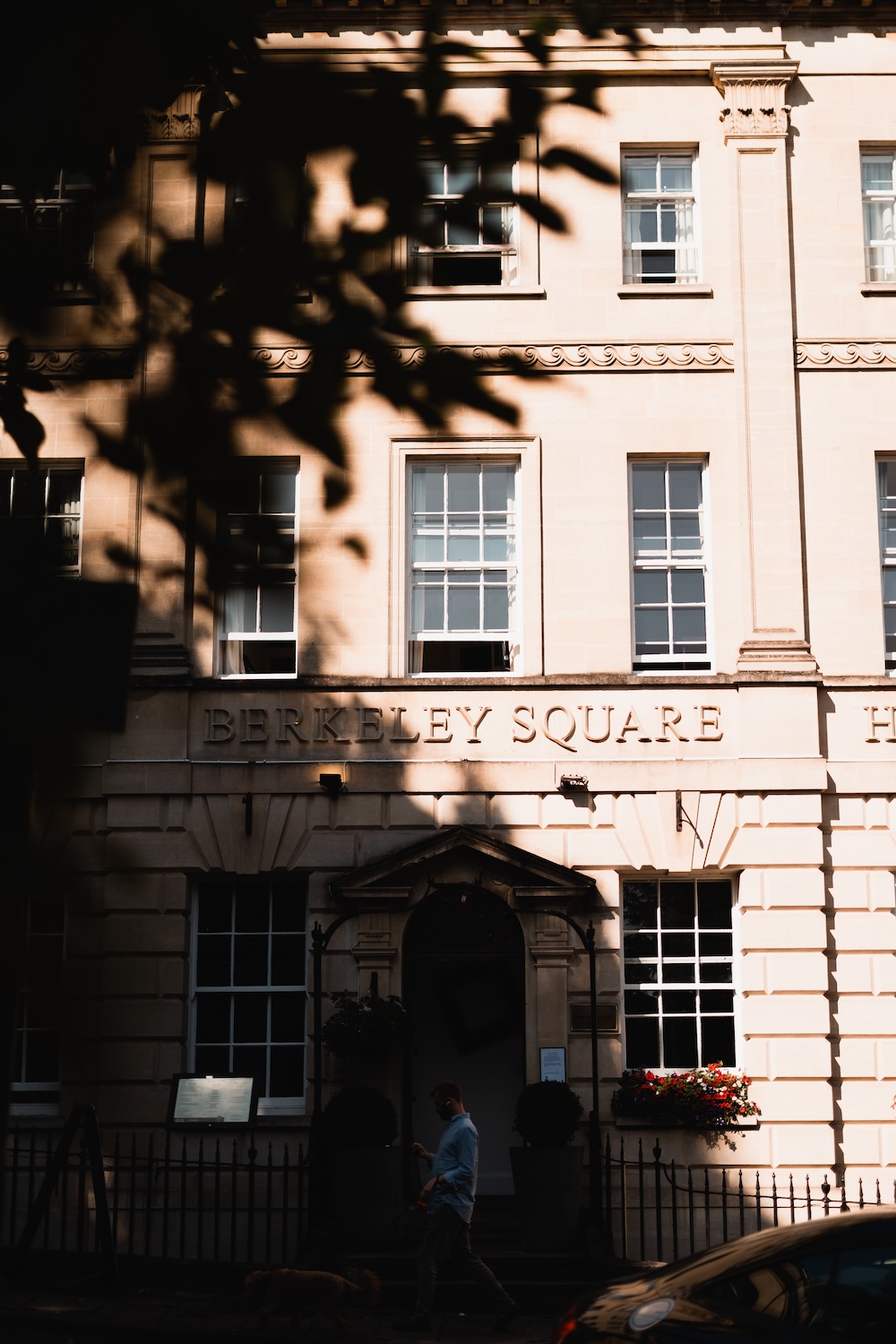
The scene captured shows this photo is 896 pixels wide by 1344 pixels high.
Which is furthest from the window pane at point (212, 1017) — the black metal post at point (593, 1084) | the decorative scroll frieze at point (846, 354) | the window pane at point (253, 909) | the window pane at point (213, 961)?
the decorative scroll frieze at point (846, 354)

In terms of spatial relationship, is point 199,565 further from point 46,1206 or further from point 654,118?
point 654,118

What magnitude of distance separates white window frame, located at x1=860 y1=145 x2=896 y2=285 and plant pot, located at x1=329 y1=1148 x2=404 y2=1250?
1133 centimetres

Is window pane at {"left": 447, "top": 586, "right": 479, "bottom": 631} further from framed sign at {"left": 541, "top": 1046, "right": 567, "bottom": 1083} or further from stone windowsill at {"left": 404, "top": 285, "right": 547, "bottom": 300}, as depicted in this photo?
framed sign at {"left": 541, "top": 1046, "right": 567, "bottom": 1083}

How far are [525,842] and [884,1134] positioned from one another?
15.6 feet

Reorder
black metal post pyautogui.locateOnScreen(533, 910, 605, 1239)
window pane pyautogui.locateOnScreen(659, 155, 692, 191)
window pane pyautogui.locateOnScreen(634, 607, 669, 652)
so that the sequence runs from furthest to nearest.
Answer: window pane pyautogui.locateOnScreen(659, 155, 692, 191) → window pane pyautogui.locateOnScreen(634, 607, 669, 652) → black metal post pyautogui.locateOnScreen(533, 910, 605, 1239)

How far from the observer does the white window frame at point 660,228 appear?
18094 millimetres

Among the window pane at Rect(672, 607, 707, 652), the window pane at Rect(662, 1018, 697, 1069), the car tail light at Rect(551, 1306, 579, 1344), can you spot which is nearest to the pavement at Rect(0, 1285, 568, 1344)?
the window pane at Rect(662, 1018, 697, 1069)

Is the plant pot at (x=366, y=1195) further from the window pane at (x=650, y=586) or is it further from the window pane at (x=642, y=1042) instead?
the window pane at (x=650, y=586)

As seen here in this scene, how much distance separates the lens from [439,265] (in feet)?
59.6

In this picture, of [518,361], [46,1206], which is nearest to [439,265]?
[46,1206]

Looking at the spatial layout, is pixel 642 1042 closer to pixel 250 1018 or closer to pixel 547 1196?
pixel 547 1196

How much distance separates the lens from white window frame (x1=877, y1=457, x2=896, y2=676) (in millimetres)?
17234

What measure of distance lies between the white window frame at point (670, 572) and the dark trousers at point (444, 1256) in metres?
6.95

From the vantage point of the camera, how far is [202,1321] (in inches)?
490
